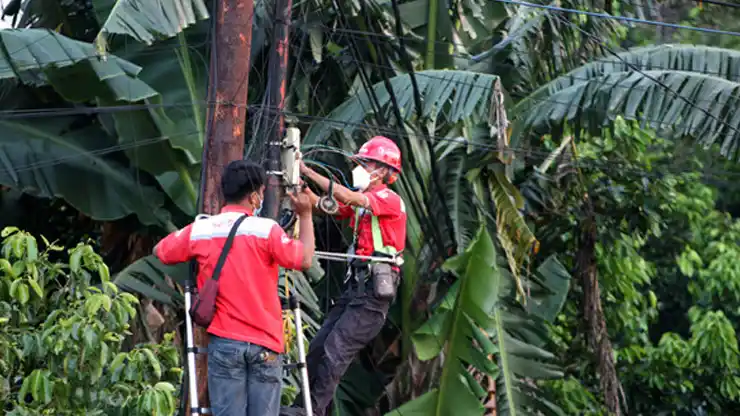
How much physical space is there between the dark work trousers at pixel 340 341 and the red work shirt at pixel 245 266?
3.08 ft

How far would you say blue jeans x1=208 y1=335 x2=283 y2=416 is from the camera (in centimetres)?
600

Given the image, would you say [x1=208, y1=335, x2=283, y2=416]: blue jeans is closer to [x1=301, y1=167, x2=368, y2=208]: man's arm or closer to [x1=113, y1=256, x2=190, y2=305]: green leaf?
[x1=301, y1=167, x2=368, y2=208]: man's arm

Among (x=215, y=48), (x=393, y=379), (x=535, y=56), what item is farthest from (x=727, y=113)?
(x=215, y=48)

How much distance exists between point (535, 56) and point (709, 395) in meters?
5.33

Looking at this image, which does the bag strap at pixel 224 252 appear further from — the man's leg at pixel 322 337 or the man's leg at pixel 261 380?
the man's leg at pixel 322 337

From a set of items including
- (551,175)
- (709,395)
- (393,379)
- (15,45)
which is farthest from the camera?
(709,395)

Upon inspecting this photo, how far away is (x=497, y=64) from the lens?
11.4 metres

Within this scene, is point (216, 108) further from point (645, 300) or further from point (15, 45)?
point (645, 300)

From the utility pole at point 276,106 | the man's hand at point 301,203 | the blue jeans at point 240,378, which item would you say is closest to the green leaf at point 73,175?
the utility pole at point 276,106

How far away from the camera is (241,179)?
19.9ft

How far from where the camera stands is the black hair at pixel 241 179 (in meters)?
6.02

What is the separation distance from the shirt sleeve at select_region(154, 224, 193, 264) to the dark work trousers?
1.22 meters

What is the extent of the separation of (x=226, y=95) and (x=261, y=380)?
A: 1.62 metres

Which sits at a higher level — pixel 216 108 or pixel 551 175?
pixel 216 108
